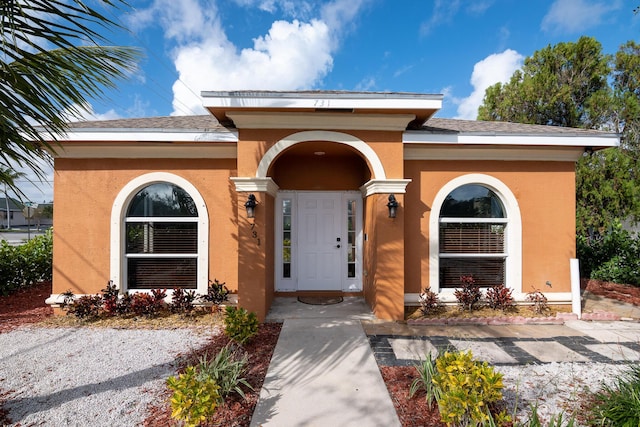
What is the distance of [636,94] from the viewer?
10.5 metres

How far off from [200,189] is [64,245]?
2.94 meters

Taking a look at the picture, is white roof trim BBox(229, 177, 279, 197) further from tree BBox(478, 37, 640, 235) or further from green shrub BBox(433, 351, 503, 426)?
tree BBox(478, 37, 640, 235)

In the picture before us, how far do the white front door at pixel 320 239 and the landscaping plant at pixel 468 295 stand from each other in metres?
2.15

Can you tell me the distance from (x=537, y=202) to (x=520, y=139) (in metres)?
1.45

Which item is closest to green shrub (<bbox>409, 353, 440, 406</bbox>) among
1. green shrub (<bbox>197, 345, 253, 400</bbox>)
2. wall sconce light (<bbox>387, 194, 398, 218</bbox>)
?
green shrub (<bbox>197, 345, 253, 400</bbox>)

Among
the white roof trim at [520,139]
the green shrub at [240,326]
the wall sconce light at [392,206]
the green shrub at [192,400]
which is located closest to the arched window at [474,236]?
the white roof trim at [520,139]

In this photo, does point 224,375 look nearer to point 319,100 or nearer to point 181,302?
point 181,302

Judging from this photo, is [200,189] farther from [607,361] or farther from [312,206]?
[607,361]

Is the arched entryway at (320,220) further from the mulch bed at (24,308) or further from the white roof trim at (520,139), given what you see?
the mulch bed at (24,308)

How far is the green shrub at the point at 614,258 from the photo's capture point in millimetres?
7852

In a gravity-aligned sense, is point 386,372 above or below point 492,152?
below

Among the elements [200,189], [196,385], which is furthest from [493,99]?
[196,385]

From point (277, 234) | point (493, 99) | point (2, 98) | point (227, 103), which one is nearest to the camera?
point (2, 98)

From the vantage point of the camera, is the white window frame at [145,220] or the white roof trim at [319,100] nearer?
the white roof trim at [319,100]
